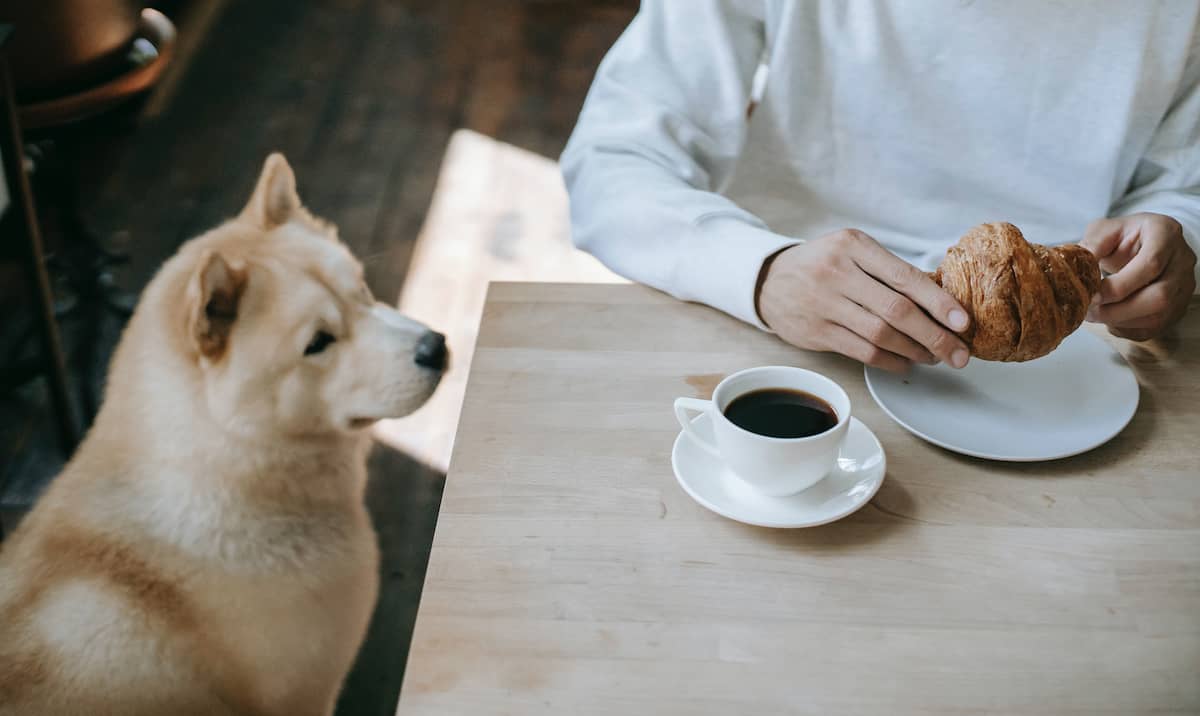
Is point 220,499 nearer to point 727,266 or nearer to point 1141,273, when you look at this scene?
point 727,266

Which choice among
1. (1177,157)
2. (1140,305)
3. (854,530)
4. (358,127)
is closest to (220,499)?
(854,530)

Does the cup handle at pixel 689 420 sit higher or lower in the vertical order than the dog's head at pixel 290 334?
higher

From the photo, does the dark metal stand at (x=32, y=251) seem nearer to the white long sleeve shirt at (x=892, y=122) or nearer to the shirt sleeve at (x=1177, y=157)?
the white long sleeve shirt at (x=892, y=122)

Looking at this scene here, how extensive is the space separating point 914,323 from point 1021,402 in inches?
4.6

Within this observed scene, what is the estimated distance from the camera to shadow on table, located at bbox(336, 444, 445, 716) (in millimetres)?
1555

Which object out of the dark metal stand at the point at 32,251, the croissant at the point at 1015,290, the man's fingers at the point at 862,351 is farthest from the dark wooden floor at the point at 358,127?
the croissant at the point at 1015,290

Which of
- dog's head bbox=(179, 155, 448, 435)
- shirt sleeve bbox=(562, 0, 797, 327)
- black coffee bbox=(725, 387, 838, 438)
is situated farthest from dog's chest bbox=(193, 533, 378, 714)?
black coffee bbox=(725, 387, 838, 438)

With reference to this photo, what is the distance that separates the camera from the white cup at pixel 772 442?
70cm

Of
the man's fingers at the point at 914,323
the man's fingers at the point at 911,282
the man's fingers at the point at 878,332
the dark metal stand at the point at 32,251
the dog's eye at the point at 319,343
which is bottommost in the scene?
the dark metal stand at the point at 32,251

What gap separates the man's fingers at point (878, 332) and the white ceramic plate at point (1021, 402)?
0.11 ft

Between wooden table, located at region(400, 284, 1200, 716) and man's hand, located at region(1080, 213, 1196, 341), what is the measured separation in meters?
0.06

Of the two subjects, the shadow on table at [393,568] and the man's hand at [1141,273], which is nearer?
the man's hand at [1141,273]

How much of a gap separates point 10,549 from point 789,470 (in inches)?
29.7

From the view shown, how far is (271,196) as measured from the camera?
1145 mm
